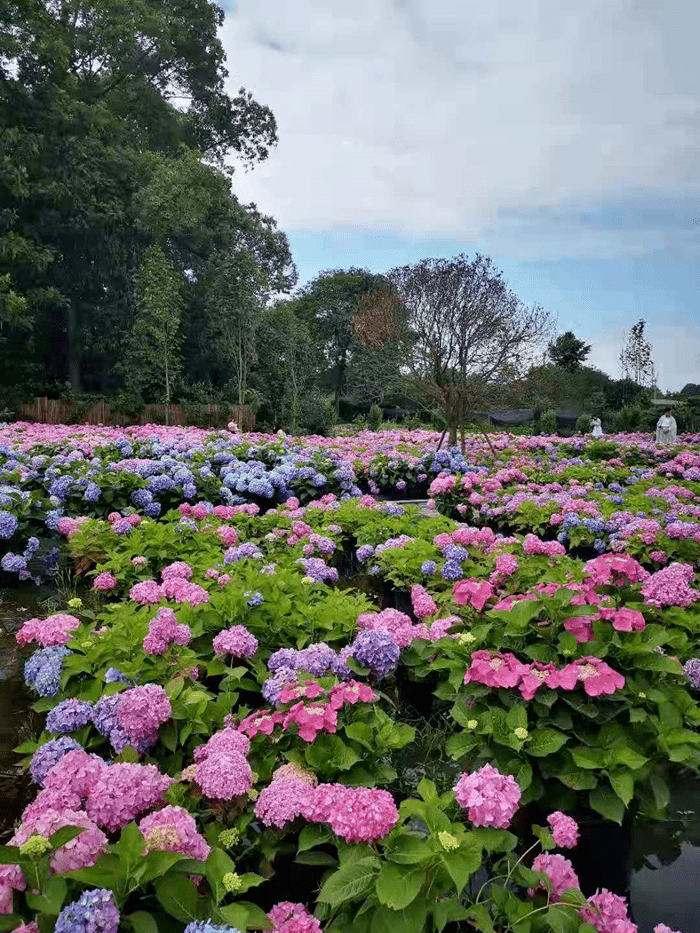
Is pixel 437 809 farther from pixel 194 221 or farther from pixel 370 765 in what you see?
pixel 194 221

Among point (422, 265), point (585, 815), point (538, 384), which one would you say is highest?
point (422, 265)

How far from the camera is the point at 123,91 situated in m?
26.4

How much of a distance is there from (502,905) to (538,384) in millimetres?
23364

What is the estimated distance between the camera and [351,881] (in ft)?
4.53

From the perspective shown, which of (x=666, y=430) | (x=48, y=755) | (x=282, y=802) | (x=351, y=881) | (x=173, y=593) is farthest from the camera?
(x=666, y=430)

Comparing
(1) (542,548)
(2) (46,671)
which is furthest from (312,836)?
(1) (542,548)

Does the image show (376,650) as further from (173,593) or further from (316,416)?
(316,416)

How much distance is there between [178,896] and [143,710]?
636mm

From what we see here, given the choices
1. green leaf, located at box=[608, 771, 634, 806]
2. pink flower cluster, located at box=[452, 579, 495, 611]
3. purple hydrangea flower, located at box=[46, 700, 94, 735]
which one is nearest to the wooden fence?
pink flower cluster, located at box=[452, 579, 495, 611]

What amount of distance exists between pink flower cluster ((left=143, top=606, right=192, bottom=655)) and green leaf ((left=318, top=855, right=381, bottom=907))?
104cm

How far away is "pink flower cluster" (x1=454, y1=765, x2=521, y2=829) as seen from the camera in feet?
5.02

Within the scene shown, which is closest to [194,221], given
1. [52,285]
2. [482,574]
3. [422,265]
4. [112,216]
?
[112,216]

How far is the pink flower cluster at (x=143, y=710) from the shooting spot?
1.84 m

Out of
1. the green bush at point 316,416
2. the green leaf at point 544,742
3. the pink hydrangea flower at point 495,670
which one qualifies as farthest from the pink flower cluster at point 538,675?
the green bush at point 316,416
